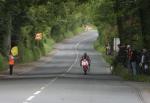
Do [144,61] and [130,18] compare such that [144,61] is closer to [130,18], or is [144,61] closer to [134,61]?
[134,61]

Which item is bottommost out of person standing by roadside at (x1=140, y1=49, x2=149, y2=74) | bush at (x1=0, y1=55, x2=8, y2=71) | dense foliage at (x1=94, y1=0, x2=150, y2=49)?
bush at (x1=0, y1=55, x2=8, y2=71)

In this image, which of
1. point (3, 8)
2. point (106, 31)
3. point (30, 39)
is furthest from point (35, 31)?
point (3, 8)

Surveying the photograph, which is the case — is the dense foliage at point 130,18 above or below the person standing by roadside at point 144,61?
above

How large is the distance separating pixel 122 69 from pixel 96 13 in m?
20.9

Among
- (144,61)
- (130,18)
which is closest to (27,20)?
(130,18)

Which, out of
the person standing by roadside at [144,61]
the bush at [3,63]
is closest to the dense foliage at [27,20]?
the bush at [3,63]

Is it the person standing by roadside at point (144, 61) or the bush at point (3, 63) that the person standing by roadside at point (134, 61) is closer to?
the person standing by roadside at point (144, 61)

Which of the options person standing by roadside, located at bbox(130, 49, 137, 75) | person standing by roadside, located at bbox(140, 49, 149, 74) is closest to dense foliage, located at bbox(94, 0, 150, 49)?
person standing by roadside, located at bbox(140, 49, 149, 74)

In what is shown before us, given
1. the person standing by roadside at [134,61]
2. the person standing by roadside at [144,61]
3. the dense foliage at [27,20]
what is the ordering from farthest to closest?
1. the dense foliage at [27,20]
2. the person standing by roadside at [134,61]
3. the person standing by roadside at [144,61]

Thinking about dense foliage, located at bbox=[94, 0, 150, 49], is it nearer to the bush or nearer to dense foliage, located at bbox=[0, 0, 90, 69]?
dense foliage, located at bbox=[0, 0, 90, 69]

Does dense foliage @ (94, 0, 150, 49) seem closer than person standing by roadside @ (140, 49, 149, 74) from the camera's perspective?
No

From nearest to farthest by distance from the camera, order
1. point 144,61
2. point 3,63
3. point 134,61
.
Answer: point 144,61 < point 134,61 < point 3,63

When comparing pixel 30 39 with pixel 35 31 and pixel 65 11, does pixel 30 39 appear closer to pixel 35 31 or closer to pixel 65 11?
pixel 35 31

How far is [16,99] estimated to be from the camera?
2202 cm
